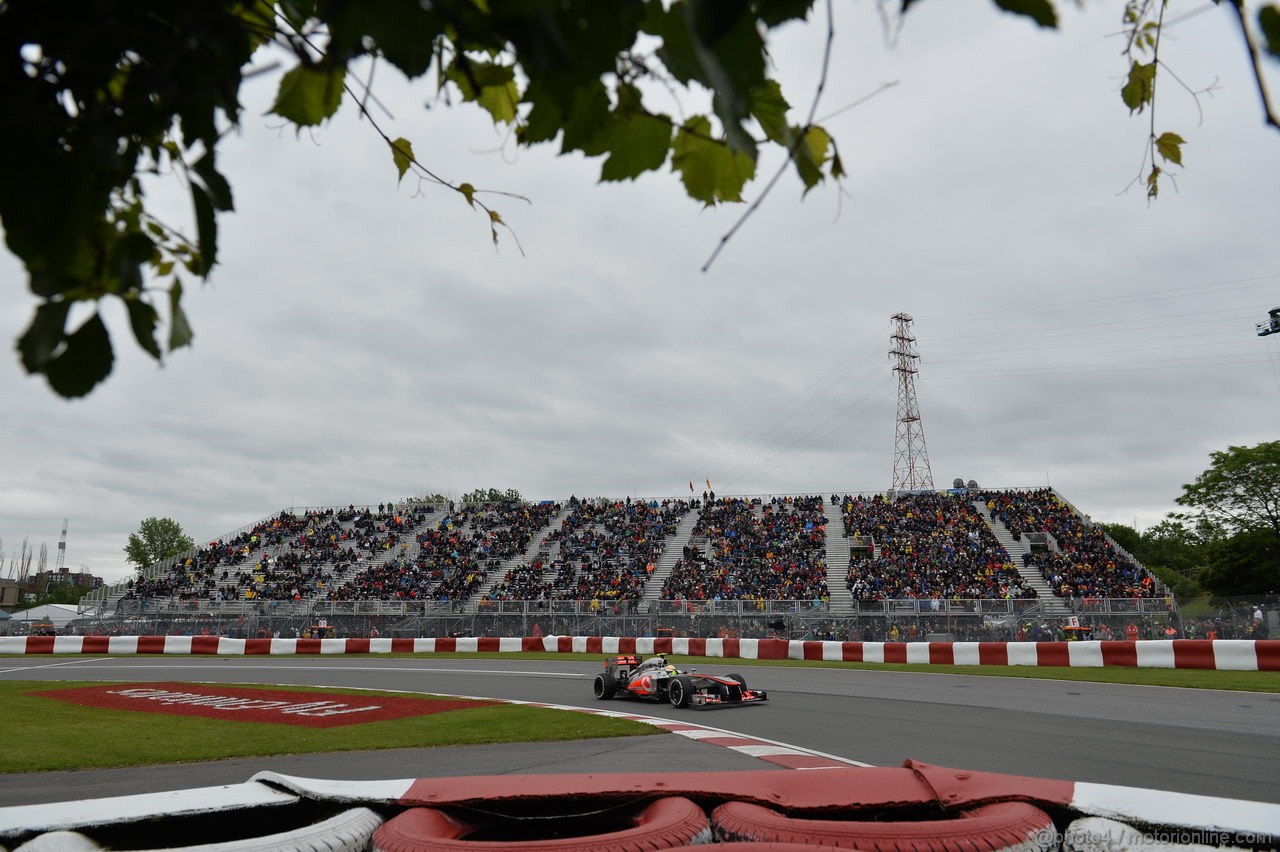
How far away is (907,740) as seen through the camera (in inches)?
332

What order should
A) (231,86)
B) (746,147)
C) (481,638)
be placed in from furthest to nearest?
(481,638) < (231,86) < (746,147)

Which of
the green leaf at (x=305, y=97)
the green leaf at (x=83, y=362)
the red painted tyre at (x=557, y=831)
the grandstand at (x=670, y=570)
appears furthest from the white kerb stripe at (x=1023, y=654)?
the green leaf at (x=83, y=362)

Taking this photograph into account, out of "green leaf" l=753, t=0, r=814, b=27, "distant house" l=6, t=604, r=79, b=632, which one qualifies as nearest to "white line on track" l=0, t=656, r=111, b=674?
"distant house" l=6, t=604, r=79, b=632

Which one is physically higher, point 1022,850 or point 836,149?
point 836,149

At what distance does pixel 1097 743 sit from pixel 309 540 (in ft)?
146

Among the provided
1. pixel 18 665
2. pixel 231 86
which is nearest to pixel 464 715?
pixel 231 86

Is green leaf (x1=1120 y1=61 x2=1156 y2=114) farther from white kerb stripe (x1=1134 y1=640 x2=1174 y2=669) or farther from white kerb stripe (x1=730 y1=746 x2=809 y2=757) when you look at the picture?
white kerb stripe (x1=1134 y1=640 x2=1174 y2=669)

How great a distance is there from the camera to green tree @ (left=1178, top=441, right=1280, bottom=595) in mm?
Result: 46469

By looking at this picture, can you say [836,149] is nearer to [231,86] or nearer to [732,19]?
[732,19]

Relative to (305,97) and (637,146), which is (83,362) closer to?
(305,97)

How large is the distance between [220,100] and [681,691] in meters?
12.1

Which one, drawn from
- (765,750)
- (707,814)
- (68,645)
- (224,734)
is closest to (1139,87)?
(707,814)

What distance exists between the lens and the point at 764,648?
78.6 feet

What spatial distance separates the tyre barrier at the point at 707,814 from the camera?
2.86 meters
